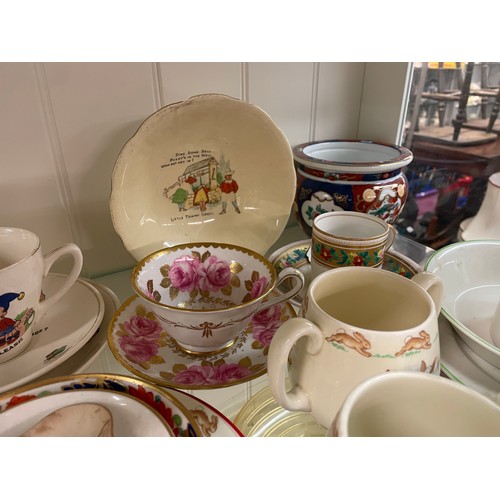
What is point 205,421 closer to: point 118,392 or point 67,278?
point 118,392

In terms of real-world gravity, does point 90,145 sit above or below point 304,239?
above

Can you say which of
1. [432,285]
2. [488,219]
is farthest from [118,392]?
[488,219]

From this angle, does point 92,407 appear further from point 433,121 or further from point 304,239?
point 433,121

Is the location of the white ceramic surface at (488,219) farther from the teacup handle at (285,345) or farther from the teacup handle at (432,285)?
the teacup handle at (285,345)

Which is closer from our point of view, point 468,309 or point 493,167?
point 468,309

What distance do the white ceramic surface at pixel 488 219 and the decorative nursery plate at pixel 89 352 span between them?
41 centimetres

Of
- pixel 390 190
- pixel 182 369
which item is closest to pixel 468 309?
pixel 390 190

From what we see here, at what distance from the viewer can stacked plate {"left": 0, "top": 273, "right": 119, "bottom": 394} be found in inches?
12.5

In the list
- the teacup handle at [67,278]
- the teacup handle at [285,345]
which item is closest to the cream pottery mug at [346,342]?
the teacup handle at [285,345]

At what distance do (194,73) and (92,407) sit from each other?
1.18 feet

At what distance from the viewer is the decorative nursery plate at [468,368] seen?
0.96 ft

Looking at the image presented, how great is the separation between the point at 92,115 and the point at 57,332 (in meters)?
0.22

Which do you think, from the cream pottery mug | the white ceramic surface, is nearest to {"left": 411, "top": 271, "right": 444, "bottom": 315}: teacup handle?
the cream pottery mug

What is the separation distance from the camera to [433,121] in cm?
63
